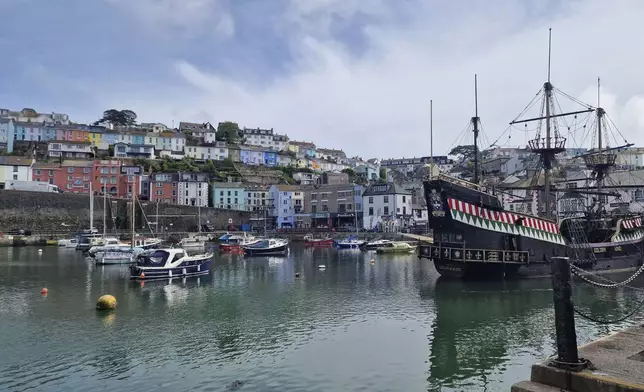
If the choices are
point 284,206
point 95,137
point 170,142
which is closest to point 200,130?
point 170,142

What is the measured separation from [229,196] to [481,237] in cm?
8366

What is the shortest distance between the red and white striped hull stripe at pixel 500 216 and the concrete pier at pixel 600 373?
2018cm

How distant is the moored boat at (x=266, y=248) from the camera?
190 feet

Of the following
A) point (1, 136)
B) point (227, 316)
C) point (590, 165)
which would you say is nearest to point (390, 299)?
point (227, 316)

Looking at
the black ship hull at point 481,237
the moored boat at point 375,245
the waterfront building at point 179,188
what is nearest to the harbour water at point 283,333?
the black ship hull at point 481,237

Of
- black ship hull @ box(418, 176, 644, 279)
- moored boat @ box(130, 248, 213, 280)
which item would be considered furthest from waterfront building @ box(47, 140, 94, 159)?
black ship hull @ box(418, 176, 644, 279)

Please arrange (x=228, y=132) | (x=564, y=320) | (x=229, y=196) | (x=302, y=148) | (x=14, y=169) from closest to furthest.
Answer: (x=564, y=320)
(x=14, y=169)
(x=229, y=196)
(x=228, y=132)
(x=302, y=148)

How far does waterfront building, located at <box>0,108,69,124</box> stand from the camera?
132m

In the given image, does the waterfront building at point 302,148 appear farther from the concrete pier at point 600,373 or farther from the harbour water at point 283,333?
the concrete pier at point 600,373

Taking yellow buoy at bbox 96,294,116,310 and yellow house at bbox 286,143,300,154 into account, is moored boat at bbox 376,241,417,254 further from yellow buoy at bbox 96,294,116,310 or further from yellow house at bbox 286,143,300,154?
yellow house at bbox 286,143,300,154

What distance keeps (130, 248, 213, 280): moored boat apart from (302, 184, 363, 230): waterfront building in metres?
56.6

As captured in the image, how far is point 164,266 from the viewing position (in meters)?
33.8

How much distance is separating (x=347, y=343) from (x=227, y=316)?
731cm

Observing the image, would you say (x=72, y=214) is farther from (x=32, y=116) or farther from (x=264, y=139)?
(x=264, y=139)
